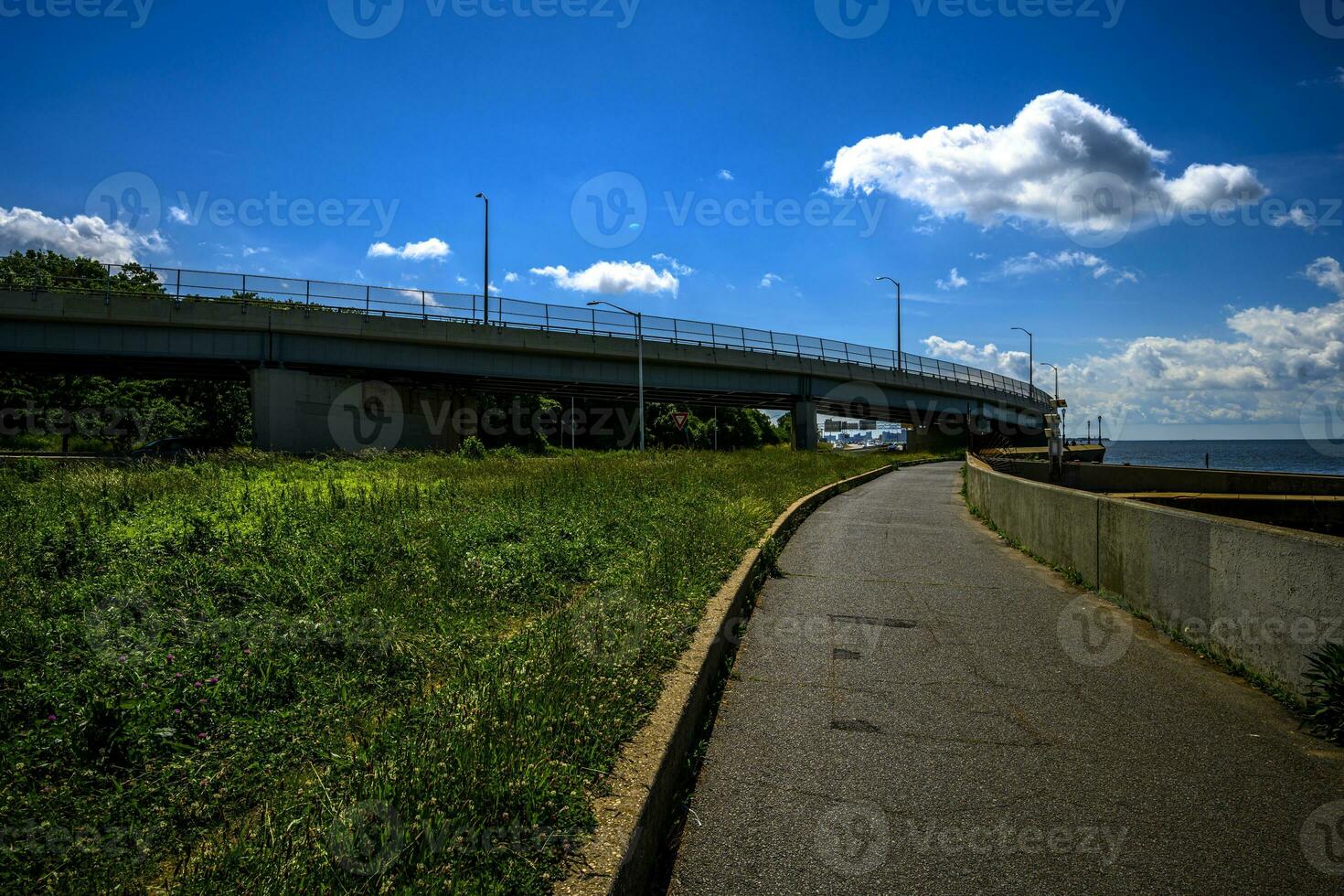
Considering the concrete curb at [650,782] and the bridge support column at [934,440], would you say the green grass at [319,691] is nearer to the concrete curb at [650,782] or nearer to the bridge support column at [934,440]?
the concrete curb at [650,782]

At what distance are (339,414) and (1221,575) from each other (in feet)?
118

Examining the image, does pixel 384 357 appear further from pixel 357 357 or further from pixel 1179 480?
pixel 1179 480

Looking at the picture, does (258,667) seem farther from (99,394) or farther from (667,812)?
(99,394)

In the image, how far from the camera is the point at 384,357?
115 feet

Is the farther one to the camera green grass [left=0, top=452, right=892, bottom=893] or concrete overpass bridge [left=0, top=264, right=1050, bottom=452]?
concrete overpass bridge [left=0, top=264, right=1050, bottom=452]

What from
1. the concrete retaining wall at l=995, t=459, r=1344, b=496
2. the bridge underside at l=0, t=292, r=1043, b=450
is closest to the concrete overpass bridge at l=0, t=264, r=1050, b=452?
the bridge underside at l=0, t=292, r=1043, b=450

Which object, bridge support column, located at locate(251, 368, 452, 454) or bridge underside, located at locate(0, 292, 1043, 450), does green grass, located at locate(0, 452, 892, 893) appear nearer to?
bridge support column, located at locate(251, 368, 452, 454)

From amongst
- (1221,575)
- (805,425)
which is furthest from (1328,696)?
(805,425)

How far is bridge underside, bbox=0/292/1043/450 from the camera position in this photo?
29.8 m

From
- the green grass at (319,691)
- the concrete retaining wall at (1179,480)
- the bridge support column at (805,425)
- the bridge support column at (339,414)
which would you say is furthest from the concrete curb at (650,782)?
the bridge support column at (805,425)

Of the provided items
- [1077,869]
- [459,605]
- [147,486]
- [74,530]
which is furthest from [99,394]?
[1077,869]

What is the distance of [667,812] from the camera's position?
346 centimetres

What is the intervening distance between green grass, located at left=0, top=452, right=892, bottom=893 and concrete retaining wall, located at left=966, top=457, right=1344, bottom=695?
160 inches

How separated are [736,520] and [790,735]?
20.5 feet
